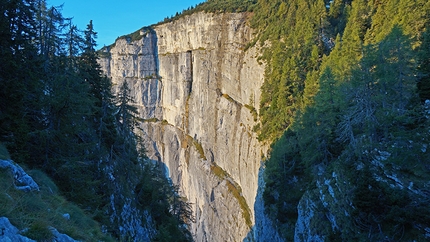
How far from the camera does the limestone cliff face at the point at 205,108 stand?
4550 cm

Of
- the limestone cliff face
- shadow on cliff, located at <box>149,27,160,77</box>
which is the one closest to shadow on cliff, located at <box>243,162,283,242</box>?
the limestone cliff face

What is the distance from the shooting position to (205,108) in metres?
61.2

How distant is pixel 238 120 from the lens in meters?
50.0

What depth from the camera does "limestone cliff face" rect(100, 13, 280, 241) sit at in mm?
45500

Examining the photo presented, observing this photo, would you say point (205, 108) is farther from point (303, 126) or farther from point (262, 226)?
point (303, 126)

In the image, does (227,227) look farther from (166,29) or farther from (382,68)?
(166,29)

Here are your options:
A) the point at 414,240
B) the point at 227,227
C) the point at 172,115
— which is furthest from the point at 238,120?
the point at 414,240

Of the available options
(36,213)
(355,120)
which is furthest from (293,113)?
(36,213)

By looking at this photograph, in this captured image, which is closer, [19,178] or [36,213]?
[36,213]

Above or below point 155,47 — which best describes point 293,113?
below

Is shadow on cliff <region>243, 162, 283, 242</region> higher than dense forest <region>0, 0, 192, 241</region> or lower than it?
lower

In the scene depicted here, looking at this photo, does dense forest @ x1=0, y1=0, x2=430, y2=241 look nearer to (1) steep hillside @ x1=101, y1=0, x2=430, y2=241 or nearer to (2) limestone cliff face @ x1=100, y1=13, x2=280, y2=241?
(1) steep hillside @ x1=101, y1=0, x2=430, y2=241

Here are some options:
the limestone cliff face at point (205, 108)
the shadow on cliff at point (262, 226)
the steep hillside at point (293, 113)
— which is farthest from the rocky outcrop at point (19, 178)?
the limestone cliff face at point (205, 108)

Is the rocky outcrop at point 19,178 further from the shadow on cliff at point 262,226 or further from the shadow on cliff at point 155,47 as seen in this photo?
the shadow on cliff at point 155,47
